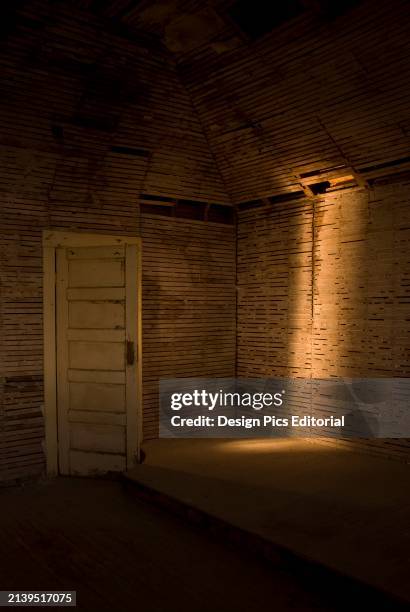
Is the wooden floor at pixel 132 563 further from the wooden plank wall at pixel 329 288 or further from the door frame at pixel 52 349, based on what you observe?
the wooden plank wall at pixel 329 288

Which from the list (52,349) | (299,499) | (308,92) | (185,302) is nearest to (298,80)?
(308,92)

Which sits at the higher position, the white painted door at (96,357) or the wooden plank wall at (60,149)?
the wooden plank wall at (60,149)

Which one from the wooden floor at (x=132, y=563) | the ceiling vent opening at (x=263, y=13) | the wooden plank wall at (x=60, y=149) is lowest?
the wooden floor at (x=132, y=563)

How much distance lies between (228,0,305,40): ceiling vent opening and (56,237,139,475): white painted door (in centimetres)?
226

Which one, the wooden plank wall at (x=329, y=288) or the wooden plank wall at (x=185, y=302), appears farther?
the wooden plank wall at (x=185, y=302)

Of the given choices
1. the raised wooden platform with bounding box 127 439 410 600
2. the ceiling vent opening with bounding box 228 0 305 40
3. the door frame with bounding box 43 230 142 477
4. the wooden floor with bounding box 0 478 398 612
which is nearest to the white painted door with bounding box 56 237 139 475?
the door frame with bounding box 43 230 142 477

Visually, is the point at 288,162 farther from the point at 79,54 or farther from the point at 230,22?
the point at 79,54

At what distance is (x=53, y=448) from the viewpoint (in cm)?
535

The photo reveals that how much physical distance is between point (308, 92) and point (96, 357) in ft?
10.9

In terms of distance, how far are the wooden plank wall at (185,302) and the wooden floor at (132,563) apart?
1.99 metres

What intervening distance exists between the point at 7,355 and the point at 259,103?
11.6 feet

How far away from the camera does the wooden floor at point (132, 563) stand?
3111 millimetres

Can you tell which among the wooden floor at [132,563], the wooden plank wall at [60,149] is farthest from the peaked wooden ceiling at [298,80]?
the wooden floor at [132,563]

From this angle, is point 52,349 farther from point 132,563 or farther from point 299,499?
point 299,499
